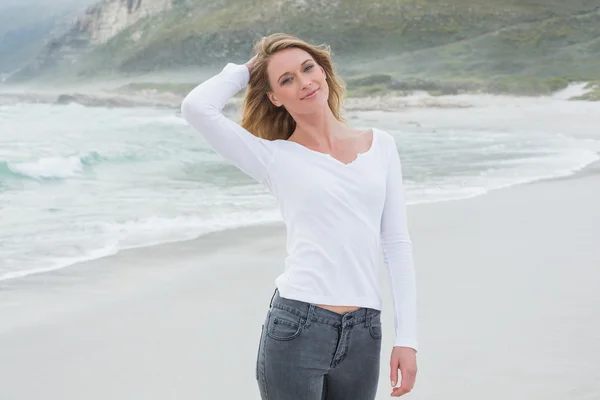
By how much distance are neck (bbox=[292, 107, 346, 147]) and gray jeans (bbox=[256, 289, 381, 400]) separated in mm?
343

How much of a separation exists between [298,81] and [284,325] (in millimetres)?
506

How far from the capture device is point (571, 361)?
3.41 m

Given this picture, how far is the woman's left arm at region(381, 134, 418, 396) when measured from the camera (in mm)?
1708

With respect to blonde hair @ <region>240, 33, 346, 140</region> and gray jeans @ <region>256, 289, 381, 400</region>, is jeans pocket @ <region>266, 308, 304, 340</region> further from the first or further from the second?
blonde hair @ <region>240, 33, 346, 140</region>

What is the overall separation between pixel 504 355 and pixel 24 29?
151405 mm

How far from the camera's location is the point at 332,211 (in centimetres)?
165

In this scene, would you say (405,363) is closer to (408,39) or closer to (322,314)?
(322,314)

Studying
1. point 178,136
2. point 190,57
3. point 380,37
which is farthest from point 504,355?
point 190,57

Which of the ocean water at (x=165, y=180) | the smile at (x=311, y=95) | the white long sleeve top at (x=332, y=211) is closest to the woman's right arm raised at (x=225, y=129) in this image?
the white long sleeve top at (x=332, y=211)

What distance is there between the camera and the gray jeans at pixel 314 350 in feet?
5.28

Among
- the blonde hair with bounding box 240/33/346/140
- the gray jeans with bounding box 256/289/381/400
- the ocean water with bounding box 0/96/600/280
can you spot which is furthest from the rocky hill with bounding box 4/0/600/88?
the gray jeans with bounding box 256/289/381/400

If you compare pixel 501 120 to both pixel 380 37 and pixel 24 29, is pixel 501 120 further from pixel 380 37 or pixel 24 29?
pixel 24 29

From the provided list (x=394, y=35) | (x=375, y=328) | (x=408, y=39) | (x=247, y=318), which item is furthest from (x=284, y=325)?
(x=394, y=35)

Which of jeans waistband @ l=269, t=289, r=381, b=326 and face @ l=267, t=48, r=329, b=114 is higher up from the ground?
face @ l=267, t=48, r=329, b=114
